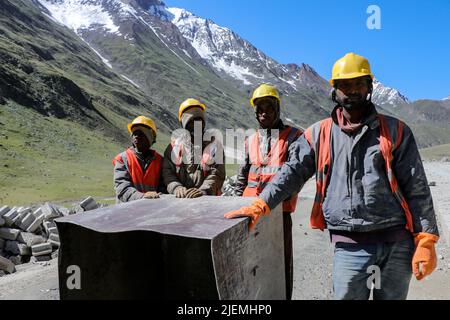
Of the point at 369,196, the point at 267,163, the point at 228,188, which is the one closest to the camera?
the point at 369,196

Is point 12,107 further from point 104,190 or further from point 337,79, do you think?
point 337,79

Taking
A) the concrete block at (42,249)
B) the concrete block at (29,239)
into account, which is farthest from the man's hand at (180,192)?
the concrete block at (29,239)

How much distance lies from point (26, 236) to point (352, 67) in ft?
28.6

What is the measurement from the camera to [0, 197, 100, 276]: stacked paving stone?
30.3ft

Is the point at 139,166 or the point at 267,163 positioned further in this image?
the point at 139,166

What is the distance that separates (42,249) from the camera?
9234mm

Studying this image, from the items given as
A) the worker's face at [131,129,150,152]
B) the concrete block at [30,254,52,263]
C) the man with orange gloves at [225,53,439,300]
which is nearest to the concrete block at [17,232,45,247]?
the concrete block at [30,254,52,263]

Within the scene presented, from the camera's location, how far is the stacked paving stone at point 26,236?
30.3ft

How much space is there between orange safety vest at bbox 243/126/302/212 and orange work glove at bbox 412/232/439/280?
156cm

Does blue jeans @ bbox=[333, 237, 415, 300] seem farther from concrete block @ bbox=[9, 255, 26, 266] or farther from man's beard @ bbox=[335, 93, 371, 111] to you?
concrete block @ bbox=[9, 255, 26, 266]

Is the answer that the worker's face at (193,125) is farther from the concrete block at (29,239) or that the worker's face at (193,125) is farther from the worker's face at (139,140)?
the concrete block at (29,239)

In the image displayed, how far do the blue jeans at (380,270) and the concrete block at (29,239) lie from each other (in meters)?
8.24

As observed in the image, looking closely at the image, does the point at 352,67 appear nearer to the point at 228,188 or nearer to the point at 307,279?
the point at 307,279

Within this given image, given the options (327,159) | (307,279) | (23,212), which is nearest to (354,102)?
(327,159)
